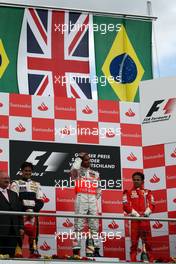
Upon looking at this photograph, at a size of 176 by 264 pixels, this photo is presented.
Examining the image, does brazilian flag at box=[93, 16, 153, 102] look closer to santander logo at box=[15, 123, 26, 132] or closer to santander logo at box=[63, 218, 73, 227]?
santander logo at box=[15, 123, 26, 132]

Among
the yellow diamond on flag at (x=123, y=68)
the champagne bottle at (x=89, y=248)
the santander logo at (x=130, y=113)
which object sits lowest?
the champagne bottle at (x=89, y=248)

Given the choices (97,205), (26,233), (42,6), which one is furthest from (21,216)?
(42,6)

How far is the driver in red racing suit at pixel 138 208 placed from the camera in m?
14.1

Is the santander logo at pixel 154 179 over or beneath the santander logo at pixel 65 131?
beneath

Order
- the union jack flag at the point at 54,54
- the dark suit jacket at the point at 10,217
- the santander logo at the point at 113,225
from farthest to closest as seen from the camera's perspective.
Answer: the union jack flag at the point at 54,54
the santander logo at the point at 113,225
the dark suit jacket at the point at 10,217

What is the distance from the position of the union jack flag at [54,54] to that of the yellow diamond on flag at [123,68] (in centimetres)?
44

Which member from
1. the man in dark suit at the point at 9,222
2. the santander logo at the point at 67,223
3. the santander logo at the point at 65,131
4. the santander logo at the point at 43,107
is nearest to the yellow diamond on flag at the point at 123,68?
the santander logo at the point at 65,131

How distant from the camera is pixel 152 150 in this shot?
1639 centimetres

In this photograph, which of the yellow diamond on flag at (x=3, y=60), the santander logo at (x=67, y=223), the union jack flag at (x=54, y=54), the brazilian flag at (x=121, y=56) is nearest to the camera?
the santander logo at (x=67, y=223)

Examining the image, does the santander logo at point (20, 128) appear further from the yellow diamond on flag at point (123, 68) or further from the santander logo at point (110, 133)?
the yellow diamond on flag at point (123, 68)

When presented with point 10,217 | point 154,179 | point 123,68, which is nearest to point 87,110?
point 123,68

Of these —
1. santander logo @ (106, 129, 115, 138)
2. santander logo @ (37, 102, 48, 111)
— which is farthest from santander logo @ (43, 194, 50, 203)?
santander logo @ (106, 129, 115, 138)

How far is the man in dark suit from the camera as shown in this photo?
12.9 m

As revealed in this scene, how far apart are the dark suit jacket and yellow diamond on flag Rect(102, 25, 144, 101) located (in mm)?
4204
